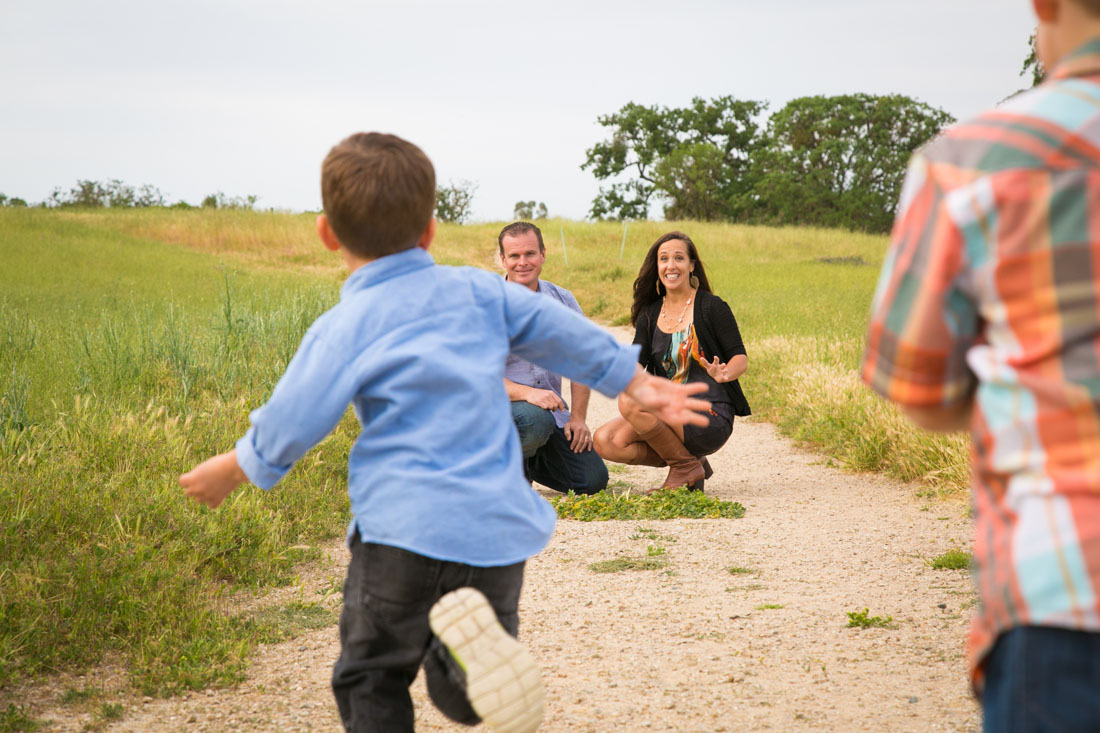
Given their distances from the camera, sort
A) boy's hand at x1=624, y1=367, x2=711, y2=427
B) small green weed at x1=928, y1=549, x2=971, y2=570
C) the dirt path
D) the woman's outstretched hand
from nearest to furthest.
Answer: boy's hand at x1=624, y1=367, x2=711, y2=427 < the dirt path < small green weed at x1=928, y1=549, x2=971, y2=570 < the woman's outstretched hand

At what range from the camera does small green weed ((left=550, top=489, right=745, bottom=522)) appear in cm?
605

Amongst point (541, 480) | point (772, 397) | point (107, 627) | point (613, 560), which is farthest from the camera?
point (772, 397)

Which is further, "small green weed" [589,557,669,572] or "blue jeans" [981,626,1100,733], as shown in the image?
"small green weed" [589,557,669,572]

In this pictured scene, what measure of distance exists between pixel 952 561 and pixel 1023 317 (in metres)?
3.96

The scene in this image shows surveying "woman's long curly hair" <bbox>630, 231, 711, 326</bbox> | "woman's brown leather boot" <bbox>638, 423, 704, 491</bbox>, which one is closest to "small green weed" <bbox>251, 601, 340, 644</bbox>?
"woman's brown leather boot" <bbox>638, 423, 704, 491</bbox>

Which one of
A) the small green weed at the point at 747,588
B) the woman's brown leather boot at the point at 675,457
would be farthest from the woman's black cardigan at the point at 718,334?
the small green weed at the point at 747,588

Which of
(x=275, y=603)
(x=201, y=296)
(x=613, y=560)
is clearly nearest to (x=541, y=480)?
(x=613, y=560)

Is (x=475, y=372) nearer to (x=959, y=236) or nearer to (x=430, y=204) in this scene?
(x=430, y=204)

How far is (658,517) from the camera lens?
602 centimetres

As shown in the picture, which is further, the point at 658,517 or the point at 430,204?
the point at 658,517

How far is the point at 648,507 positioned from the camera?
6156mm

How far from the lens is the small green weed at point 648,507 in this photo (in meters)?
6.05

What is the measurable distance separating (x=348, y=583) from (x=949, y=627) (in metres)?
2.79

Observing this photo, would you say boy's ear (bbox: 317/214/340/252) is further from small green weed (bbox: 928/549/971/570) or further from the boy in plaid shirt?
small green weed (bbox: 928/549/971/570)
